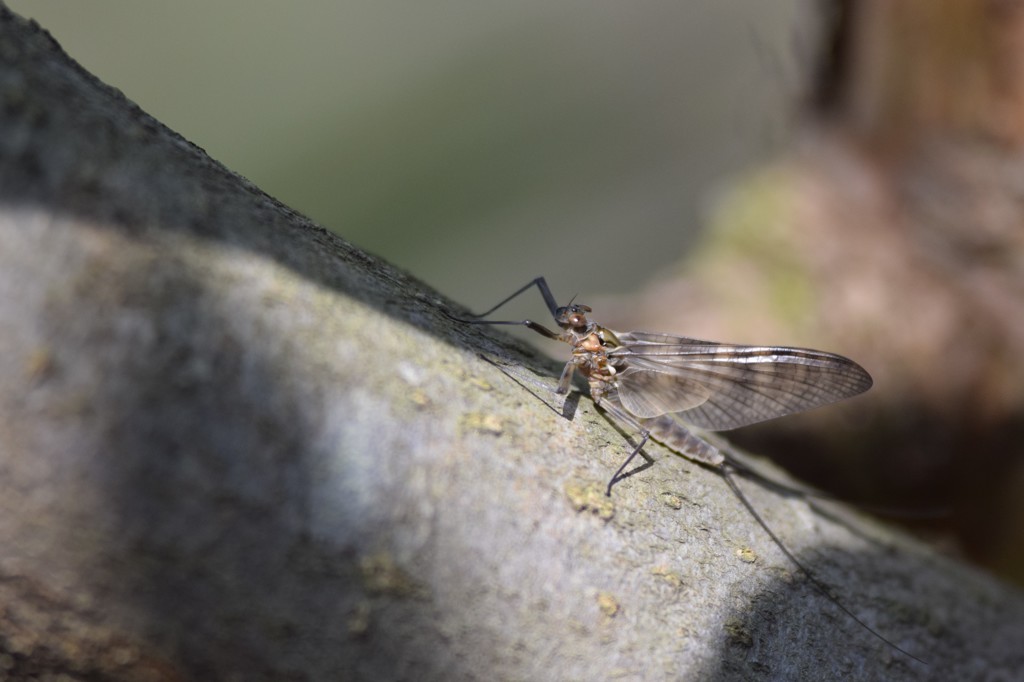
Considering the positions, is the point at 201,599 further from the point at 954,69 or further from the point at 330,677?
the point at 954,69

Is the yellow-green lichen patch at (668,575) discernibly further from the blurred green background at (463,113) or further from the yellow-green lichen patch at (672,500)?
the blurred green background at (463,113)

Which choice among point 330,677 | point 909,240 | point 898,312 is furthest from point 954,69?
point 330,677

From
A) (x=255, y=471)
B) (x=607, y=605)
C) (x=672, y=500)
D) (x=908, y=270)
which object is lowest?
(x=607, y=605)

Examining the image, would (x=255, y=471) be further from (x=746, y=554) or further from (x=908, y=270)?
(x=908, y=270)

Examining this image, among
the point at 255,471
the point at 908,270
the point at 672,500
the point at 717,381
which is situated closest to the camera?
the point at 255,471

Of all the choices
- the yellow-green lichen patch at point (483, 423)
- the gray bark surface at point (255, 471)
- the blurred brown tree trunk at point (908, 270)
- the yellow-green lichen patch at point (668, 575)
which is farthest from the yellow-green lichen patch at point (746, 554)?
the blurred brown tree trunk at point (908, 270)

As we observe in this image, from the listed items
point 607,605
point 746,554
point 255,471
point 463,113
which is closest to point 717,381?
point 746,554

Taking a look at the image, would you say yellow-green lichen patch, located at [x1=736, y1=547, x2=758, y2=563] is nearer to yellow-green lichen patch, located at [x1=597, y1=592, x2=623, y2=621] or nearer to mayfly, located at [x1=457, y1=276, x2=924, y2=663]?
yellow-green lichen patch, located at [x1=597, y1=592, x2=623, y2=621]

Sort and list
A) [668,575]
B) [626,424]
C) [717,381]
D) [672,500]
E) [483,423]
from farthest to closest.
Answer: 1. [717,381]
2. [626,424]
3. [672,500]
4. [668,575]
5. [483,423]
